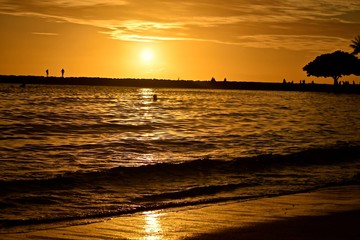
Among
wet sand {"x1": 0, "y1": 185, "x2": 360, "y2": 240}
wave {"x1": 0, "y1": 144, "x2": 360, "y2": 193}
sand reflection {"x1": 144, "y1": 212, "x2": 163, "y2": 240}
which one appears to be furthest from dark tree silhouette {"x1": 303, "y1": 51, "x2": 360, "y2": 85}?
sand reflection {"x1": 144, "y1": 212, "x2": 163, "y2": 240}

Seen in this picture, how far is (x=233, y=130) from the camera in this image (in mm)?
33531

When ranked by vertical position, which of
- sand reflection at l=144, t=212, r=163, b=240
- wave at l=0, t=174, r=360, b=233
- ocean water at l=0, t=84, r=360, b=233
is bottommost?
ocean water at l=0, t=84, r=360, b=233

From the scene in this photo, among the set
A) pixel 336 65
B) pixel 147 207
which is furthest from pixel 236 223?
pixel 336 65

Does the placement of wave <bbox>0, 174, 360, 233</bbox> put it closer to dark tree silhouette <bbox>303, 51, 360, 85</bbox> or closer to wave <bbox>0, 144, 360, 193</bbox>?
wave <bbox>0, 144, 360, 193</bbox>

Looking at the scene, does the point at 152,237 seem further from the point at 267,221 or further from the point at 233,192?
the point at 233,192

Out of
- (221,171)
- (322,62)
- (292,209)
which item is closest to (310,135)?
(221,171)

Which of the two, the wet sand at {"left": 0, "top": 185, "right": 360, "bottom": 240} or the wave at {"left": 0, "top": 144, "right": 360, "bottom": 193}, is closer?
the wet sand at {"left": 0, "top": 185, "right": 360, "bottom": 240}

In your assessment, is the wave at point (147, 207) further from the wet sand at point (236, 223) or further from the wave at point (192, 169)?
the wave at point (192, 169)

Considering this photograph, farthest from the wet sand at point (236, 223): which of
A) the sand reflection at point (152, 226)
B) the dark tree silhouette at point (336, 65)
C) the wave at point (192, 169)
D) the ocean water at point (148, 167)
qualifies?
the dark tree silhouette at point (336, 65)

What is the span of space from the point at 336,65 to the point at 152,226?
421 ft

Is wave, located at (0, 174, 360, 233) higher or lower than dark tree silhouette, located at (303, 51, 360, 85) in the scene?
lower

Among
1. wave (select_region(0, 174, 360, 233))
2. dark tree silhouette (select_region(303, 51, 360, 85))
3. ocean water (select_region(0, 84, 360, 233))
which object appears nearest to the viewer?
wave (select_region(0, 174, 360, 233))

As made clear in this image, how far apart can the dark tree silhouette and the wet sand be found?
124109mm

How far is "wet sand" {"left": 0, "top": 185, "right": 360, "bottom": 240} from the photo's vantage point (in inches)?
386
